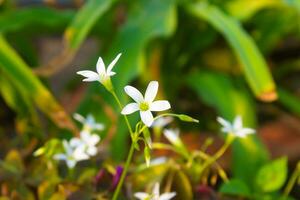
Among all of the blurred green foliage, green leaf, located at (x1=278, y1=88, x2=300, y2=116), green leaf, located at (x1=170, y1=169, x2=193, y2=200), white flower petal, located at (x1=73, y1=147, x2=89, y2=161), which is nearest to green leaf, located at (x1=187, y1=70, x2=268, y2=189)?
the blurred green foliage

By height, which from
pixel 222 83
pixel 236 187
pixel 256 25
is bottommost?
pixel 236 187

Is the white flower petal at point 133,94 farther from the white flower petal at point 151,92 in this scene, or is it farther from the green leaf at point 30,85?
the green leaf at point 30,85

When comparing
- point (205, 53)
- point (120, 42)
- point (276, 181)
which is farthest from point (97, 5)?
point (276, 181)

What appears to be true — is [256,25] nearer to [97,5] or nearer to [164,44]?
[164,44]

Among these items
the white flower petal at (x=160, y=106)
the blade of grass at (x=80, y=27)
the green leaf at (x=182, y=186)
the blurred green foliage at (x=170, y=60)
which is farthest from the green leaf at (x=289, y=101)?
the white flower petal at (x=160, y=106)

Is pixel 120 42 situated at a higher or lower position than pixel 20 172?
higher

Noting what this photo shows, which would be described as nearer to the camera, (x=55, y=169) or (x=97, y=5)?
(x=55, y=169)
